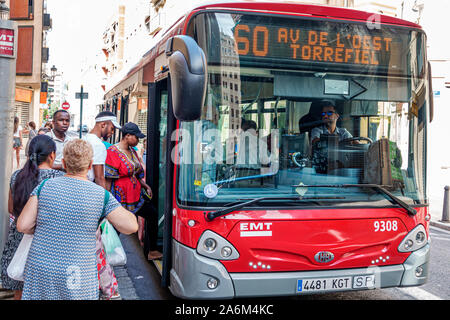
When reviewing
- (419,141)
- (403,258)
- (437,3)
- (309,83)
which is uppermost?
(437,3)

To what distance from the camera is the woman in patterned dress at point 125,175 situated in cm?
583

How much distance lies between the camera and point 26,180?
3.57 metres

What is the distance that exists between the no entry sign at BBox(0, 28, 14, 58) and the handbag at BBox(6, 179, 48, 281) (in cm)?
266

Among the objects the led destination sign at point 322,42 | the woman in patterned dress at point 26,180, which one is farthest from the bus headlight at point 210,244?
the led destination sign at point 322,42

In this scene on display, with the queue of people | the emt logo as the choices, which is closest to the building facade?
the emt logo

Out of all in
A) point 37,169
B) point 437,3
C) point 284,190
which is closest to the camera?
point 37,169

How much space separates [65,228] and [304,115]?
235 centimetres

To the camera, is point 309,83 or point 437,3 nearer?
point 309,83

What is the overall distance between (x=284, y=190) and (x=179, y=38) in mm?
1550

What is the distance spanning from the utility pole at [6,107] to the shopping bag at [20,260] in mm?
1887

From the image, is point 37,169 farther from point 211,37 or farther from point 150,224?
point 150,224

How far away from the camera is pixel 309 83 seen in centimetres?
430

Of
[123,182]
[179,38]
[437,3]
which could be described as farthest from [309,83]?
[437,3]

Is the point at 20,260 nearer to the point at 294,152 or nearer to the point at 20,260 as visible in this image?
the point at 20,260
